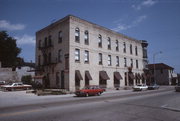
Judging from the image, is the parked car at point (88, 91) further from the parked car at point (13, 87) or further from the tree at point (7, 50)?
the tree at point (7, 50)

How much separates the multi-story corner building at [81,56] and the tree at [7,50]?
70.2 feet

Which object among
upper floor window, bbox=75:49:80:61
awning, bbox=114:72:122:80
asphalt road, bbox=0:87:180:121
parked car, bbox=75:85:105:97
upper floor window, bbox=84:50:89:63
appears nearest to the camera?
asphalt road, bbox=0:87:180:121

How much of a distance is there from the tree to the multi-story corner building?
70.2 feet

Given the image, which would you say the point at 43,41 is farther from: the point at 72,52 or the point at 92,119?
the point at 92,119

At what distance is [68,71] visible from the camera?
27062 mm

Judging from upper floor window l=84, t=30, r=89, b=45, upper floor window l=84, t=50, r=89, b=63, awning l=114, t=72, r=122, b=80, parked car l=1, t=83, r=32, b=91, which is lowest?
parked car l=1, t=83, r=32, b=91

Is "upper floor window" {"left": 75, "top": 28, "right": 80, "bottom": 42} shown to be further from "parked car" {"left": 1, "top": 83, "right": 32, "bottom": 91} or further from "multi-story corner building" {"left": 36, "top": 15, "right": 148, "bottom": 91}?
"parked car" {"left": 1, "top": 83, "right": 32, "bottom": 91}

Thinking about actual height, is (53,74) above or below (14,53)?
below

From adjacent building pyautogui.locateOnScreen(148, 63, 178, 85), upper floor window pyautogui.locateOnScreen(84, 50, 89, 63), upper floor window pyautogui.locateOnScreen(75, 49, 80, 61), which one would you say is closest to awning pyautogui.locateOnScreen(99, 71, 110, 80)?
upper floor window pyautogui.locateOnScreen(84, 50, 89, 63)

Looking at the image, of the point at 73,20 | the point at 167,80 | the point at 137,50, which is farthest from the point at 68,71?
the point at 167,80

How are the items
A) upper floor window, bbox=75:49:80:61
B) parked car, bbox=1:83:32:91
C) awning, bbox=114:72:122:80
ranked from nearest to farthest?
1. upper floor window, bbox=75:49:80:61
2. parked car, bbox=1:83:32:91
3. awning, bbox=114:72:122:80

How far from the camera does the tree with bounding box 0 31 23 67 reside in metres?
51.6

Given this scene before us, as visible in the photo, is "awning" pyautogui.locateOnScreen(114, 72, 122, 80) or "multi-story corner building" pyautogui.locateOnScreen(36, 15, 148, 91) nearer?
"multi-story corner building" pyautogui.locateOnScreen(36, 15, 148, 91)

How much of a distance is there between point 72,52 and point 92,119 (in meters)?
20.3
